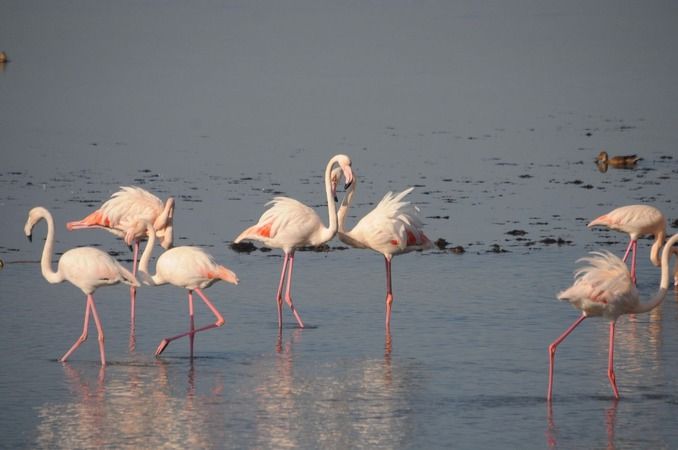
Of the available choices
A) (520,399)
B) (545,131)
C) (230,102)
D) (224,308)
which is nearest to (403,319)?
(224,308)

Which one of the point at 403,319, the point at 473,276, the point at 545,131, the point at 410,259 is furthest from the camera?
the point at 545,131

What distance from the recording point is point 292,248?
36.4 feet

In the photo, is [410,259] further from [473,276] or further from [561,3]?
[561,3]

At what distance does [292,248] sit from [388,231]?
815 millimetres

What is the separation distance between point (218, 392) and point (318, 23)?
3622cm

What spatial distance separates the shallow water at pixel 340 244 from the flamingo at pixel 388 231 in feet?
1.80

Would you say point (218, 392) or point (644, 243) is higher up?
point (644, 243)

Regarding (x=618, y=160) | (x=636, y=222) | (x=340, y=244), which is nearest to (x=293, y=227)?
(x=340, y=244)

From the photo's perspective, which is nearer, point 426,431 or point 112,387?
point 426,431

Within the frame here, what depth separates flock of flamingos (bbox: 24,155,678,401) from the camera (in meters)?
8.78

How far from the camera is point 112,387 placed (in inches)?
348

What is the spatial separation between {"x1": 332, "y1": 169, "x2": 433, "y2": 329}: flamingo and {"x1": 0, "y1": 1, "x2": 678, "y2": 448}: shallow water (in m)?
0.55

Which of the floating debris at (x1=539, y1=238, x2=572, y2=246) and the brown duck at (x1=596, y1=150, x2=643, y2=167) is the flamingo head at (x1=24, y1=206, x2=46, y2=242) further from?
the brown duck at (x1=596, y1=150, x2=643, y2=167)

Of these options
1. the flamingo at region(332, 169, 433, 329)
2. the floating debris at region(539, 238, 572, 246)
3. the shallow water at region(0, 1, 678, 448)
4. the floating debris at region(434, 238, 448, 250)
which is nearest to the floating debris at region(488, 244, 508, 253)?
the shallow water at region(0, 1, 678, 448)
